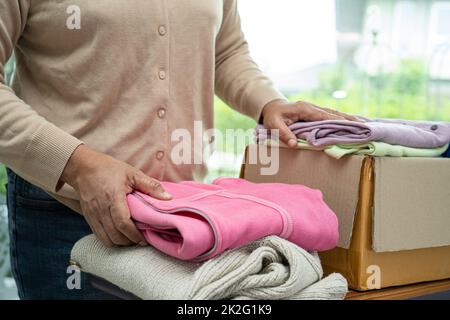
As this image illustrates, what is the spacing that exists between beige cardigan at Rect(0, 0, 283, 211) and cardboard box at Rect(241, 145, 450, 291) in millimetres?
213

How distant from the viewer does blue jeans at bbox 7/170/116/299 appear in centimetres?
78

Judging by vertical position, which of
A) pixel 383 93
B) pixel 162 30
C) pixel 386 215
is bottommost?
pixel 383 93

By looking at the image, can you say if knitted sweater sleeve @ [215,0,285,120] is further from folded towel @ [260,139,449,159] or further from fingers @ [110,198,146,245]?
fingers @ [110,198,146,245]

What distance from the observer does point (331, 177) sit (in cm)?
70

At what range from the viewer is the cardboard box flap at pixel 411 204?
647 millimetres

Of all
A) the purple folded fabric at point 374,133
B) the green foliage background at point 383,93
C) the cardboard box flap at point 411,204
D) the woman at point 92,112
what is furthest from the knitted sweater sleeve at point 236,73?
the green foliage background at point 383,93

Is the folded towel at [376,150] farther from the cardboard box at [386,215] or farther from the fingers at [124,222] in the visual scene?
the fingers at [124,222]

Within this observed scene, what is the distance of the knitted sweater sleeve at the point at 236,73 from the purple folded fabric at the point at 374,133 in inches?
6.4

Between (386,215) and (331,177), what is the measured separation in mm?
85

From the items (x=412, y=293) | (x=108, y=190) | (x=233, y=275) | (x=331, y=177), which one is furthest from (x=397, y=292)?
(x=108, y=190)

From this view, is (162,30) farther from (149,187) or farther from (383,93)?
(383,93)

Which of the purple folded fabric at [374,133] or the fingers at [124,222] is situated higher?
the purple folded fabric at [374,133]
